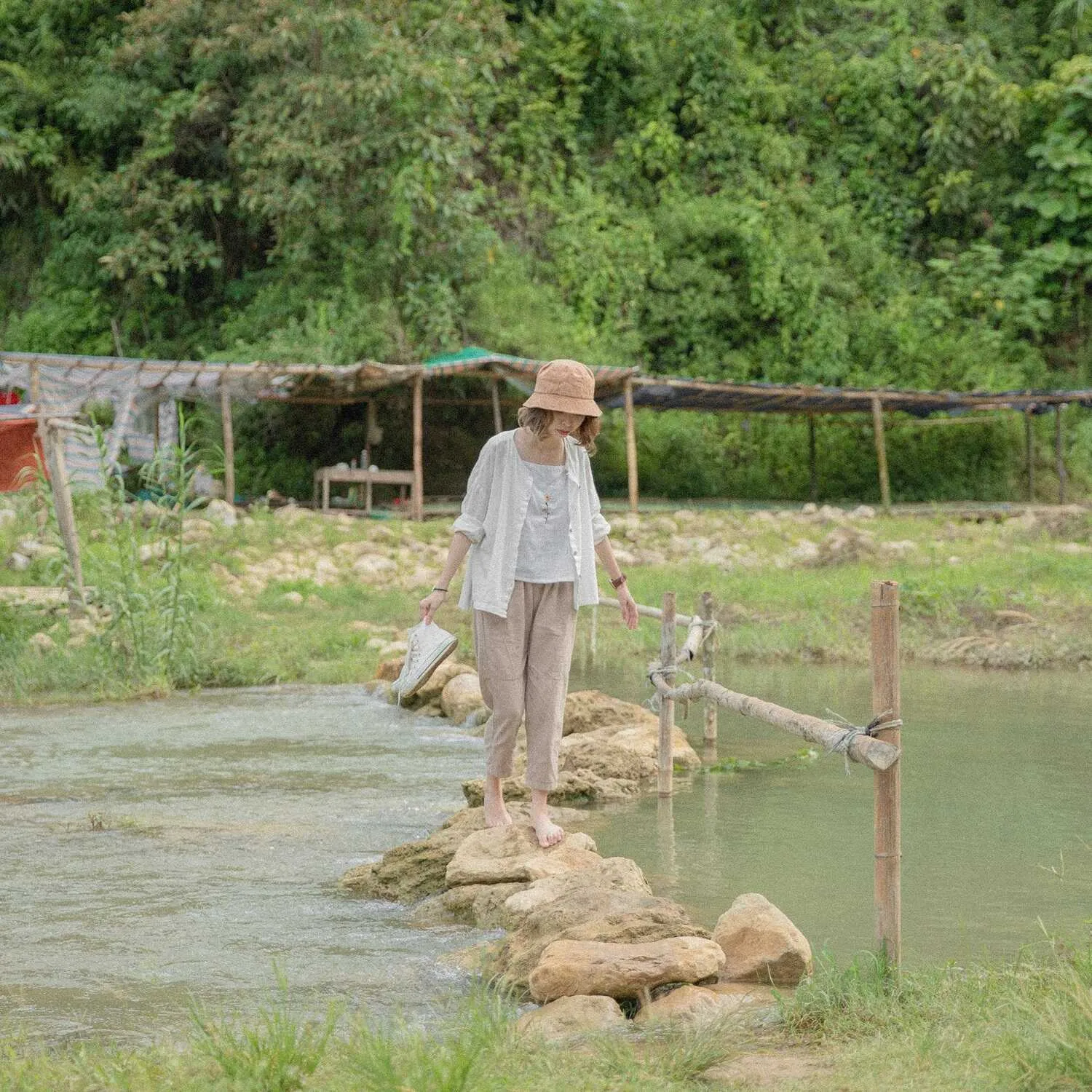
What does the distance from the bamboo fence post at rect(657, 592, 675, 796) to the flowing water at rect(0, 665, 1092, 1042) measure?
0.38 feet

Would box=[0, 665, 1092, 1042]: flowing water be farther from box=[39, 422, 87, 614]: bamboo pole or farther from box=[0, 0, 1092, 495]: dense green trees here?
box=[0, 0, 1092, 495]: dense green trees

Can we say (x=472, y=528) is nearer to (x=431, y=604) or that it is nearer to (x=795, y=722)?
(x=431, y=604)

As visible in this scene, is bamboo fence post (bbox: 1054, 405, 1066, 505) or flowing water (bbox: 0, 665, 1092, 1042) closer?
flowing water (bbox: 0, 665, 1092, 1042)

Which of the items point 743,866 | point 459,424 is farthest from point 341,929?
point 459,424

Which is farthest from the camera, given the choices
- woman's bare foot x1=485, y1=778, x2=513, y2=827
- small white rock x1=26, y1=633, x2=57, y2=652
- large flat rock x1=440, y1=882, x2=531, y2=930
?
small white rock x1=26, y1=633, x2=57, y2=652

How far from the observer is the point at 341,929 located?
14.5 ft

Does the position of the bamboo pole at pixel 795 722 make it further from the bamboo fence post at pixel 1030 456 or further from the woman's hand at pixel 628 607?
the bamboo fence post at pixel 1030 456

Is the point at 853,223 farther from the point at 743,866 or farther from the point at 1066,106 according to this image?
the point at 743,866

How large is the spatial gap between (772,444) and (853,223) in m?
4.32

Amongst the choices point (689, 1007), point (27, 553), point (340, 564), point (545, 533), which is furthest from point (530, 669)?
point (340, 564)

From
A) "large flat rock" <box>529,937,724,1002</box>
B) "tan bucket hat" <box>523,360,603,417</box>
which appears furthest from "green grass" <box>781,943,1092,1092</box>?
"tan bucket hat" <box>523,360,603,417</box>

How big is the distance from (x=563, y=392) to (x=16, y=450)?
28.2ft

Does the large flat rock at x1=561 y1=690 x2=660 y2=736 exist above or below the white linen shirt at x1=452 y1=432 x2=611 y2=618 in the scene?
below

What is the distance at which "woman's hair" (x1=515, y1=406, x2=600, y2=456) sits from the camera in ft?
15.2
